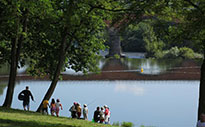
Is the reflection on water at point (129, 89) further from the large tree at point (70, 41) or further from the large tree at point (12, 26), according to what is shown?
the large tree at point (12, 26)

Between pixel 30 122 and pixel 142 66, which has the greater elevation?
pixel 142 66

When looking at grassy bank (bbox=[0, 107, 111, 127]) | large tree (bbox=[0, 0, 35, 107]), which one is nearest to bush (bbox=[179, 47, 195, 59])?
large tree (bbox=[0, 0, 35, 107])

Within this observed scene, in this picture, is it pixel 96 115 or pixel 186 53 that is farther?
pixel 186 53

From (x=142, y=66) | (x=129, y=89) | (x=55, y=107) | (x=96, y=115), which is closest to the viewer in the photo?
(x=55, y=107)

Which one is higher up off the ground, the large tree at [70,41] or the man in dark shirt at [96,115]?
the large tree at [70,41]

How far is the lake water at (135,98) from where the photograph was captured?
28812 millimetres

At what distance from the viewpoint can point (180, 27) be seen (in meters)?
14.9

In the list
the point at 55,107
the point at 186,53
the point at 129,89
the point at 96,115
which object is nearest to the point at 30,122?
the point at 55,107

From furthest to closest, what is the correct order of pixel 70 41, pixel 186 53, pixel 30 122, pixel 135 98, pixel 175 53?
1. pixel 175 53
2. pixel 186 53
3. pixel 135 98
4. pixel 70 41
5. pixel 30 122

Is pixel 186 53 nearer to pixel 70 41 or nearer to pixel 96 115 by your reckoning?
pixel 96 115

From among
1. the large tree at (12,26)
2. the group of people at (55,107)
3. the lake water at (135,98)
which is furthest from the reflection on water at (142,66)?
the group of people at (55,107)

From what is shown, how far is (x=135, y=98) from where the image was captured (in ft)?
124

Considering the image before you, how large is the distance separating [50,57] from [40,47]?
742mm

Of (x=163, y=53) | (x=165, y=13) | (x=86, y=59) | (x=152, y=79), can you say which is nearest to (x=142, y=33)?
→ (x=163, y=53)
